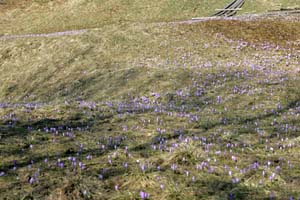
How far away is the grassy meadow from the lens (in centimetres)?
485

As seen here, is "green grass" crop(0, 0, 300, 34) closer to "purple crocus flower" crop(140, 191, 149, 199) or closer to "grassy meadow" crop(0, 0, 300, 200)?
"grassy meadow" crop(0, 0, 300, 200)

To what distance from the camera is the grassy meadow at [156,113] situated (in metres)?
4.85

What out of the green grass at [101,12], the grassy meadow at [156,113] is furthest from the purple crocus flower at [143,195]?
the green grass at [101,12]

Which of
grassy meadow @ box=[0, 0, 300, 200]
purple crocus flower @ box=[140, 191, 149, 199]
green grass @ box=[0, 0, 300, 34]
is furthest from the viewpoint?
green grass @ box=[0, 0, 300, 34]

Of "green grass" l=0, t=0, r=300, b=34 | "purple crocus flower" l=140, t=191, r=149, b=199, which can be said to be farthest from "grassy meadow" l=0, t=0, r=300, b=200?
"green grass" l=0, t=0, r=300, b=34

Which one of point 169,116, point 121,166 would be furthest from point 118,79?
point 121,166

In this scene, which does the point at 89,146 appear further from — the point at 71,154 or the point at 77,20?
the point at 77,20

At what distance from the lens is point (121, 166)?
5391mm

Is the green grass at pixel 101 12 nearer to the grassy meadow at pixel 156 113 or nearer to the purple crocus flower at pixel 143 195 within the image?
the grassy meadow at pixel 156 113

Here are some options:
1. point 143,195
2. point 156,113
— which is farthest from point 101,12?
point 143,195

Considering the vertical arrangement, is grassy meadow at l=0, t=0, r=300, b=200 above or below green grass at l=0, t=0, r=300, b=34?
above

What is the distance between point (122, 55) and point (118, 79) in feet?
13.8

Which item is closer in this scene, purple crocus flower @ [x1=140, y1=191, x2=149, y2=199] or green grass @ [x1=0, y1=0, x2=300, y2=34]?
purple crocus flower @ [x1=140, y1=191, x2=149, y2=199]

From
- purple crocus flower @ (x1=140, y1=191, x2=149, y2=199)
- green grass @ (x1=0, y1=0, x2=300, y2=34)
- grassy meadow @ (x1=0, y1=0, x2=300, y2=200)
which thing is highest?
purple crocus flower @ (x1=140, y1=191, x2=149, y2=199)
